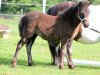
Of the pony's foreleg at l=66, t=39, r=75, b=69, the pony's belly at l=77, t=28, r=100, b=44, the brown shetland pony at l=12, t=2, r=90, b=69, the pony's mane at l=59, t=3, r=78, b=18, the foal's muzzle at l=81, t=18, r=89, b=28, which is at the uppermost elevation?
the pony's mane at l=59, t=3, r=78, b=18

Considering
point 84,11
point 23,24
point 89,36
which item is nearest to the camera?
point 84,11

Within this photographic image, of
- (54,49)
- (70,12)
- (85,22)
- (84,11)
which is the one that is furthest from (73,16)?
(54,49)

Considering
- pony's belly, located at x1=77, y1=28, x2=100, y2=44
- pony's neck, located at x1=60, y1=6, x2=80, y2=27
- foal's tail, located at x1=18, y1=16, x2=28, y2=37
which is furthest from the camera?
pony's belly, located at x1=77, y1=28, x2=100, y2=44

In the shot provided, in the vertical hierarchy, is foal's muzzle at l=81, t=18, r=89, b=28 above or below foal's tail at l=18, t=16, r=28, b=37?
above

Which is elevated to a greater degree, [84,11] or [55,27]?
[84,11]

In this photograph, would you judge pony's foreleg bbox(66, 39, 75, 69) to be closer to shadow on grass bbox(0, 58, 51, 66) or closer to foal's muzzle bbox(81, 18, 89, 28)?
shadow on grass bbox(0, 58, 51, 66)

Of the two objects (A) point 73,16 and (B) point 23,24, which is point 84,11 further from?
(B) point 23,24

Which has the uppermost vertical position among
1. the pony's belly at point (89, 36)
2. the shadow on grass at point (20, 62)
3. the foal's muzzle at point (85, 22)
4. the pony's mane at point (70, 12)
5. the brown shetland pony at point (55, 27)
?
the pony's mane at point (70, 12)

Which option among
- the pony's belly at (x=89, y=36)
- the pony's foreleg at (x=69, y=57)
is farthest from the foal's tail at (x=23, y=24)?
the pony's belly at (x=89, y=36)

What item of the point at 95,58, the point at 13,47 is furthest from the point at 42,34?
the point at 13,47

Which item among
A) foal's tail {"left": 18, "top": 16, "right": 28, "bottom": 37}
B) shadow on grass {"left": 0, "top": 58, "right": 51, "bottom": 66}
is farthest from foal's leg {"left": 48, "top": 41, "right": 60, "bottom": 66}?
foal's tail {"left": 18, "top": 16, "right": 28, "bottom": 37}

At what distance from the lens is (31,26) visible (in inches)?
A: 371

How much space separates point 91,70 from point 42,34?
1495mm

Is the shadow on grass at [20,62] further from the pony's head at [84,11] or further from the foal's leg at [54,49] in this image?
the pony's head at [84,11]
